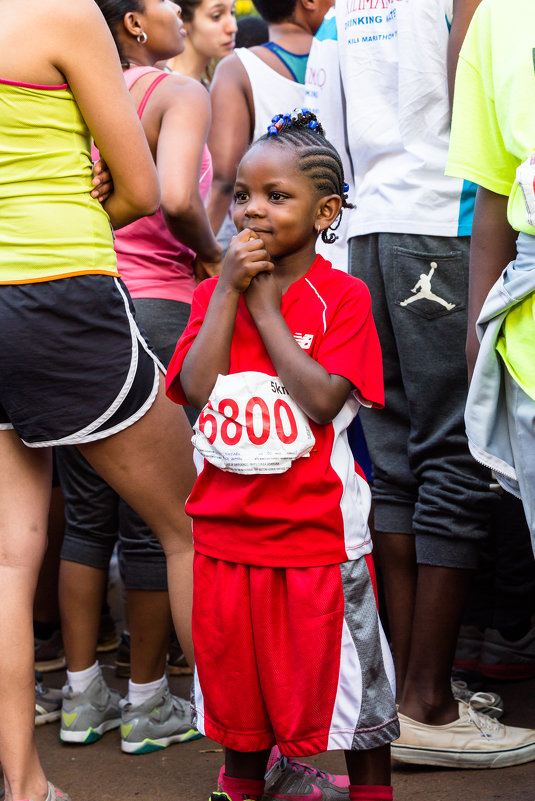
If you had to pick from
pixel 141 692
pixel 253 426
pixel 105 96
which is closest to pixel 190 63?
pixel 105 96

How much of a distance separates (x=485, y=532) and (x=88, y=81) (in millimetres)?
1612

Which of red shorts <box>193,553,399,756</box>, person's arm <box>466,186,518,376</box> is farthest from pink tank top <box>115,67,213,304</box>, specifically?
person's arm <box>466,186,518,376</box>

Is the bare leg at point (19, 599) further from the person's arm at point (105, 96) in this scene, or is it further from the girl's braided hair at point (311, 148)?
the girl's braided hair at point (311, 148)

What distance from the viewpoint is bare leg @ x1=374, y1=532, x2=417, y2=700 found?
9.46ft

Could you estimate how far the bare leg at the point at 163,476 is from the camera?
8.04 feet

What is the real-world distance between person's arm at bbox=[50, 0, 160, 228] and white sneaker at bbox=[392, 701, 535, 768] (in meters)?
1.64

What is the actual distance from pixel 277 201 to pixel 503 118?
57cm

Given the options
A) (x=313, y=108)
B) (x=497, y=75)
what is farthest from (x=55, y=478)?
(x=497, y=75)

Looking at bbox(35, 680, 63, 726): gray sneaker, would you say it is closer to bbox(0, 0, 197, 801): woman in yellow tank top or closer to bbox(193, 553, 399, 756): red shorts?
bbox(0, 0, 197, 801): woman in yellow tank top

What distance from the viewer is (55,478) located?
13.1ft

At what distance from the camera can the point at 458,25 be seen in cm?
249

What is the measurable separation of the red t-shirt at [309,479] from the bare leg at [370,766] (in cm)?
47

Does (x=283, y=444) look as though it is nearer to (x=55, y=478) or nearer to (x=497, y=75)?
(x=497, y=75)

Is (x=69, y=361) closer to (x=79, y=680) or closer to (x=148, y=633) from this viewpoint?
(x=148, y=633)
